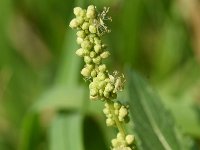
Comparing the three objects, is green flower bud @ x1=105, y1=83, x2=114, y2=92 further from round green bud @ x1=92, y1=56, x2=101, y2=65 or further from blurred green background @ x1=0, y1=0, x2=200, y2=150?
blurred green background @ x1=0, y1=0, x2=200, y2=150

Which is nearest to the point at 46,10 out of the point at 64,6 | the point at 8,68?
the point at 64,6

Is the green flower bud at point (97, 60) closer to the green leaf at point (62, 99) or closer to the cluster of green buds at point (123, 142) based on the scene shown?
the cluster of green buds at point (123, 142)

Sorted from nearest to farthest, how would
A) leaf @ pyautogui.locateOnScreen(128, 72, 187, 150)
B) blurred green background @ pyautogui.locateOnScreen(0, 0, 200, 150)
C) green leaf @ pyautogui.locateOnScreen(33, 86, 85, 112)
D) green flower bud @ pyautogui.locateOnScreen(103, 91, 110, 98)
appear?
green flower bud @ pyautogui.locateOnScreen(103, 91, 110, 98), leaf @ pyautogui.locateOnScreen(128, 72, 187, 150), green leaf @ pyautogui.locateOnScreen(33, 86, 85, 112), blurred green background @ pyautogui.locateOnScreen(0, 0, 200, 150)

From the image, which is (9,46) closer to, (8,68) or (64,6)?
(8,68)

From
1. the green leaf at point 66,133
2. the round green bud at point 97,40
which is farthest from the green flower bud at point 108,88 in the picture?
the green leaf at point 66,133

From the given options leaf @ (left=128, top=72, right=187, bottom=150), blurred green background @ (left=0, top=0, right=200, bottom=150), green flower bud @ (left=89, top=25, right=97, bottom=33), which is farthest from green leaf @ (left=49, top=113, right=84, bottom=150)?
green flower bud @ (left=89, top=25, right=97, bottom=33)

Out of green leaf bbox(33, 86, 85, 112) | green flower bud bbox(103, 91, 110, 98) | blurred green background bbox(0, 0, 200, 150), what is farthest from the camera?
blurred green background bbox(0, 0, 200, 150)
